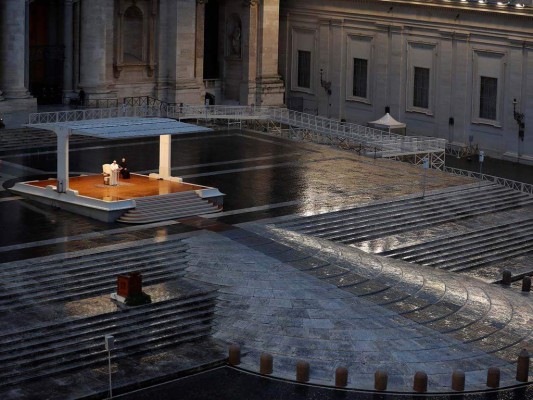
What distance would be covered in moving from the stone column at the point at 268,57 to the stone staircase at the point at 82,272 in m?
40.4

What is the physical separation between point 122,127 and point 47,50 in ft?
84.9

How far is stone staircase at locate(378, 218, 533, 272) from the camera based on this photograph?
59500 mm

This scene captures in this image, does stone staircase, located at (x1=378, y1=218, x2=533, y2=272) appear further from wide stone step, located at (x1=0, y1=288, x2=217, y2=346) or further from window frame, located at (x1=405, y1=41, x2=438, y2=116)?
window frame, located at (x1=405, y1=41, x2=438, y2=116)

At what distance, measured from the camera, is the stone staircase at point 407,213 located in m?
60.3

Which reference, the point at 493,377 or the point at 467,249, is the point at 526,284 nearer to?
the point at 467,249

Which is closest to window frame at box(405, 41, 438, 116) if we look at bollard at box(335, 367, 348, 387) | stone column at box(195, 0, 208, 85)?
stone column at box(195, 0, 208, 85)

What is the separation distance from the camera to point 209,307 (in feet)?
161

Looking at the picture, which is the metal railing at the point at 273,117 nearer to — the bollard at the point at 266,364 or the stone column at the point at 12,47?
the stone column at the point at 12,47

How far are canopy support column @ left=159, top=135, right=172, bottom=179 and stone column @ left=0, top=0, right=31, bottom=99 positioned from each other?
18641 mm

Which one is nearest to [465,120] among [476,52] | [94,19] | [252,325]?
[476,52]

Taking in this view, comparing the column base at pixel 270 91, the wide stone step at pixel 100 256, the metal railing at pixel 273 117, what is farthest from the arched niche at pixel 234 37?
the wide stone step at pixel 100 256

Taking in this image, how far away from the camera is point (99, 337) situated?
45.6 meters

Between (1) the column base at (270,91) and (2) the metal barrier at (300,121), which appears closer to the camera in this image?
(2) the metal barrier at (300,121)

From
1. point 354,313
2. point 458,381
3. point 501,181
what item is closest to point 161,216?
point 354,313
